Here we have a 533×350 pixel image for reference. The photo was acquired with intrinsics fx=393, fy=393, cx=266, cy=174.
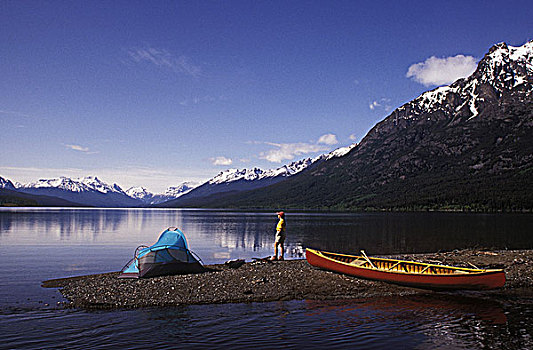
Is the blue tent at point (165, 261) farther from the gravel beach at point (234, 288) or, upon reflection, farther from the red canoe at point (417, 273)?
the red canoe at point (417, 273)

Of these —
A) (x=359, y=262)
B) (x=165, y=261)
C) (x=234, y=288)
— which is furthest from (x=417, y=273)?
(x=165, y=261)

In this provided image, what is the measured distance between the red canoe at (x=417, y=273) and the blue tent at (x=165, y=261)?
8.07m

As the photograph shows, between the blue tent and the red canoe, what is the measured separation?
807 centimetres

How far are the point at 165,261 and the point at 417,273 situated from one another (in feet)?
46.7

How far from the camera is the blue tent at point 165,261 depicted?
74.4 feet

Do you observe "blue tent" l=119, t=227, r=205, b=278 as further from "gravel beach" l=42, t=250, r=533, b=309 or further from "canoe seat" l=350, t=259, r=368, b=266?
"canoe seat" l=350, t=259, r=368, b=266

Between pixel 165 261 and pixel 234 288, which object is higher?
pixel 165 261

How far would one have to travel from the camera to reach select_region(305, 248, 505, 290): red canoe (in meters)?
20.0

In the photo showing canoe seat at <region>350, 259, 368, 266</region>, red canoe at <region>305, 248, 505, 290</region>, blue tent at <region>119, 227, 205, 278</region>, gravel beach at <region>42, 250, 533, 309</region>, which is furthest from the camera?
canoe seat at <region>350, 259, 368, 266</region>

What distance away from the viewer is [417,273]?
21266 millimetres

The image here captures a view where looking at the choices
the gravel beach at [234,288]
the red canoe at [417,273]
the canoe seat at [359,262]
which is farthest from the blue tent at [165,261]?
the canoe seat at [359,262]

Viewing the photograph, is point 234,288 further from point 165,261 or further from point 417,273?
point 417,273

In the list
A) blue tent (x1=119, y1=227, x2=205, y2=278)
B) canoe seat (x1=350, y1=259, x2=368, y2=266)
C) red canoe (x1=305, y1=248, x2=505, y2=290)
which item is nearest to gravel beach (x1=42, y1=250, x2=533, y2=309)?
red canoe (x1=305, y1=248, x2=505, y2=290)

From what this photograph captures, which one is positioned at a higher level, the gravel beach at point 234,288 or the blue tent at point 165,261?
the blue tent at point 165,261
